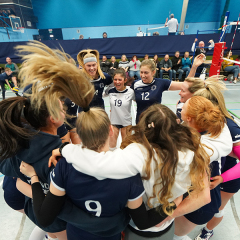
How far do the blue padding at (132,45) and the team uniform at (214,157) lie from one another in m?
8.69

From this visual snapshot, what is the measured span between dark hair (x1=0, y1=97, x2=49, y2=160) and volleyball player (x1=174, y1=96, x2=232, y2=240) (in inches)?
45.2

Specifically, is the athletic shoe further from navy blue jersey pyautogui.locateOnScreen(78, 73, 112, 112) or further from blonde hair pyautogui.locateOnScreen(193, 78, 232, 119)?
navy blue jersey pyautogui.locateOnScreen(78, 73, 112, 112)

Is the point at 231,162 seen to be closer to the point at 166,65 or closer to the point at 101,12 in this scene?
the point at 166,65

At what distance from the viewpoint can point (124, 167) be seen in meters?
0.77

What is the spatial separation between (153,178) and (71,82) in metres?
0.71

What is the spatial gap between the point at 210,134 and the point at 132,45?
8850 mm

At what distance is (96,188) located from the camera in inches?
32.2

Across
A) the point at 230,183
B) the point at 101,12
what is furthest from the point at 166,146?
the point at 101,12

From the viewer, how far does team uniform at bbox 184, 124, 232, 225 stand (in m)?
1.09

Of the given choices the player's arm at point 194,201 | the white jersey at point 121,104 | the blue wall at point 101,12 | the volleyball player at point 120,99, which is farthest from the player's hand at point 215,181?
the blue wall at point 101,12

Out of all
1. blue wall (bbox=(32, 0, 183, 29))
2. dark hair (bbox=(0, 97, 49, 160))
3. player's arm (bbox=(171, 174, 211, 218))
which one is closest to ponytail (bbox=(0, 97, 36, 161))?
dark hair (bbox=(0, 97, 49, 160))

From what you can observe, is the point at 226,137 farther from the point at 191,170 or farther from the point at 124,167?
the point at 124,167

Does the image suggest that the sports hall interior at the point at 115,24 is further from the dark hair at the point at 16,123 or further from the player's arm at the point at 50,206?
the player's arm at the point at 50,206

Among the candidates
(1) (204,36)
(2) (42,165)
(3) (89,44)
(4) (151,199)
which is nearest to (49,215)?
(2) (42,165)
